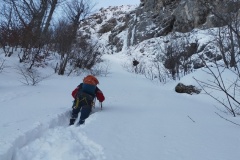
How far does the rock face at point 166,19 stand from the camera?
75.3ft

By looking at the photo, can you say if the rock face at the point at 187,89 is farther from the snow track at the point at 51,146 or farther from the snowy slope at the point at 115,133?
the snow track at the point at 51,146

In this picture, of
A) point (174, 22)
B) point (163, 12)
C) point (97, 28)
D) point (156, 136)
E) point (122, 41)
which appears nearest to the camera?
point (156, 136)

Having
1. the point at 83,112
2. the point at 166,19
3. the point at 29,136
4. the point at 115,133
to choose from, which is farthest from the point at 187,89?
the point at 166,19

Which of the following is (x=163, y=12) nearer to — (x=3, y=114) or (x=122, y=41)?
(x=122, y=41)

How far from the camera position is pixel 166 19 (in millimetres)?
26094

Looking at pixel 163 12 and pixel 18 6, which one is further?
pixel 163 12

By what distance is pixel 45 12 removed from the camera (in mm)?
16328

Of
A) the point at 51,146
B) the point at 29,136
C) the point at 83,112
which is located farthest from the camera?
the point at 83,112

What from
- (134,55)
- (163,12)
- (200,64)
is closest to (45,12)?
(200,64)

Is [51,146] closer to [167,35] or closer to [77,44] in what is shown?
[77,44]

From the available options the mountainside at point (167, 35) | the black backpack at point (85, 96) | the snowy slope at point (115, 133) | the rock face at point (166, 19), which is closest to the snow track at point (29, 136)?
the snowy slope at point (115, 133)

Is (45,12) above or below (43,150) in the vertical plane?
above

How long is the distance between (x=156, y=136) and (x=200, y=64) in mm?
11932

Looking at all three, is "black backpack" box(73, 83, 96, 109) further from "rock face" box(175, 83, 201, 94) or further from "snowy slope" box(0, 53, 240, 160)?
"rock face" box(175, 83, 201, 94)
